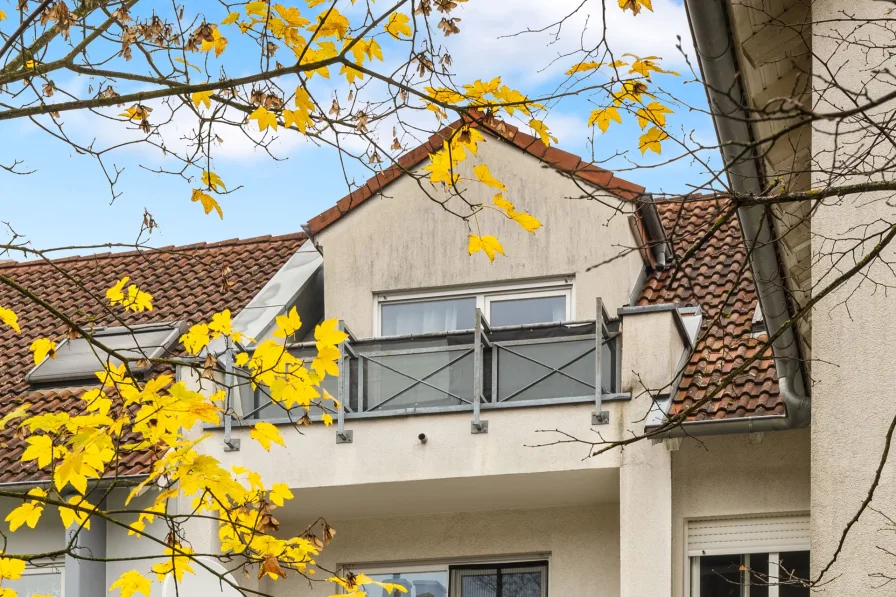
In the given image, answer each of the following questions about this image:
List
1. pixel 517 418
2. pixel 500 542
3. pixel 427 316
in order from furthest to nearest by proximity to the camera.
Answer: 1. pixel 427 316
2. pixel 500 542
3. pixel 517 418

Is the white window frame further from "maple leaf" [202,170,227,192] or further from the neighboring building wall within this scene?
"maple leaf" [202,170,227,192]

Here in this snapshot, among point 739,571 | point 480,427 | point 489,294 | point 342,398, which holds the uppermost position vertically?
point 489,294

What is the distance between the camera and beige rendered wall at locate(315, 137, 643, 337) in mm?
15469

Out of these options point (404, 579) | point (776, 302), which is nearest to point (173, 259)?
point (404, 579)

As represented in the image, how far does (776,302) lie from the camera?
30.5 feet

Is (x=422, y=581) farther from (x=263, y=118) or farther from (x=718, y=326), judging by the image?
(x=263, y=118)

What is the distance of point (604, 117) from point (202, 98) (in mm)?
2001

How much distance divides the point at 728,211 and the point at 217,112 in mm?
2979

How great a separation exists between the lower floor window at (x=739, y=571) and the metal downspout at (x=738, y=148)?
2.98 meters

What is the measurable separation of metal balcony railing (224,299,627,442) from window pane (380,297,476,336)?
1026 millimetres

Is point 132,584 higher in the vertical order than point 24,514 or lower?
lower

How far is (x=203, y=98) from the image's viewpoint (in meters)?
7.07

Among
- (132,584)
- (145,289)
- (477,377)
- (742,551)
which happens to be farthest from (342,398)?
(132,584)

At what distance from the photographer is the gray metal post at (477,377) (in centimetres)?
1402
